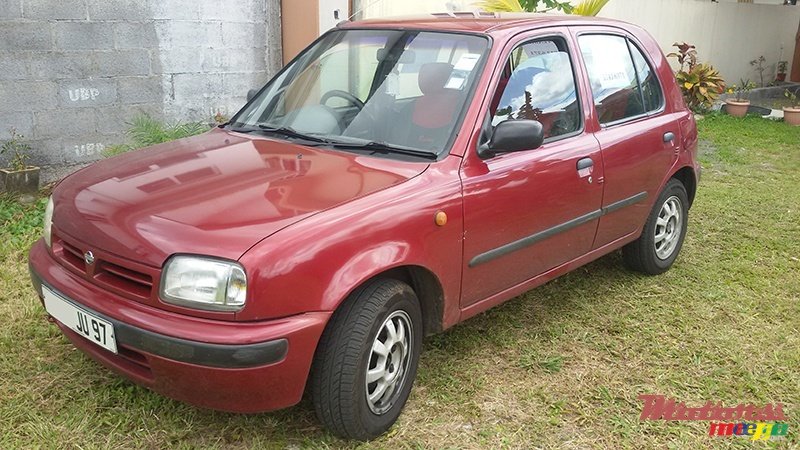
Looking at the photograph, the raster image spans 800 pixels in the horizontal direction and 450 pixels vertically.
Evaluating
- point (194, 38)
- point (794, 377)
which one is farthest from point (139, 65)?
point (794, 377)

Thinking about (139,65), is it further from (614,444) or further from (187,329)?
(614,444)

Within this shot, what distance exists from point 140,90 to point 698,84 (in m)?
8.66

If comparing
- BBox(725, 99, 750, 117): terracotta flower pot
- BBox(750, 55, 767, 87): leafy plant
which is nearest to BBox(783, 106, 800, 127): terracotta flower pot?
BBox(725, 99, 750, 117): terracotta flower pot

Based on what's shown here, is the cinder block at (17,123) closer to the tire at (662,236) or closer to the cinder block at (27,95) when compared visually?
the cinder block at (27,95)

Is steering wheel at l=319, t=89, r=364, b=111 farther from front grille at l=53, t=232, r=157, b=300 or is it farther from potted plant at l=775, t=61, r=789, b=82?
potted plant at l=775, t=61, r=789, b=82

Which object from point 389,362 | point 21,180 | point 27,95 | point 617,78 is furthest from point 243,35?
point 389,362

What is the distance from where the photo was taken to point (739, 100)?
40.1 feet

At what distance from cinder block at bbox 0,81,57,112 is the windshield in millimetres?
2541

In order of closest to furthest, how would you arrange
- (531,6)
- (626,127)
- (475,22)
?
(475,22) < (626,127) < (531,6)

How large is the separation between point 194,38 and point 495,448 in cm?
473

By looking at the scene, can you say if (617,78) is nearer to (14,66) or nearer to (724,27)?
(14,66)

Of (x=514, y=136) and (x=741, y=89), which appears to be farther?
(x=741, y=89)
